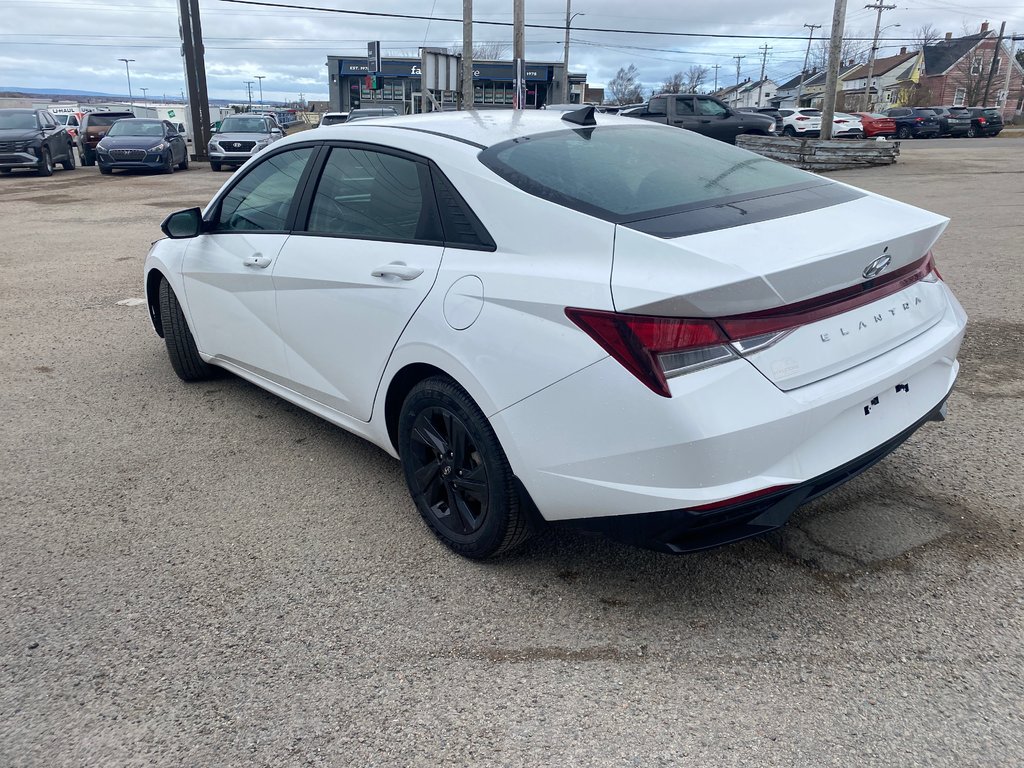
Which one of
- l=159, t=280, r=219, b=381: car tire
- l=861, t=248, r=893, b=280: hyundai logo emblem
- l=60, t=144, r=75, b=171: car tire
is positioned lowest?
l=60, t=144, r=75, b=171: car tire

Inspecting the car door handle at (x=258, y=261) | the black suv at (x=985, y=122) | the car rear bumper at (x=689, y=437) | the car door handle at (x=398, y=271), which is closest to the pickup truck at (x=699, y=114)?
the car door handle at (x=258, y=261)

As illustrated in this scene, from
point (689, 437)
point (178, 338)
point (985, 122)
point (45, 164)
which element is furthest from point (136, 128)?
point (985, 122)

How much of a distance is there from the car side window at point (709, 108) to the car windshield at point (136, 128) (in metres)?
14.7

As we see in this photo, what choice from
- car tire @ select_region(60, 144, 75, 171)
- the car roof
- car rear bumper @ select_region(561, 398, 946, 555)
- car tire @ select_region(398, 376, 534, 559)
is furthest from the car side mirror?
car tire @ select_region(60, 144, 75, 171)

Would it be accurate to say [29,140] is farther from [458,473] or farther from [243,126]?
[458,473]

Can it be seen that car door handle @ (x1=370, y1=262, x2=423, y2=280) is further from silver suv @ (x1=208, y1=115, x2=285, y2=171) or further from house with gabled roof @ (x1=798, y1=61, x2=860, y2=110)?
house with gabled roof @ (x1=798, y1=61, x2=860, y2=110)

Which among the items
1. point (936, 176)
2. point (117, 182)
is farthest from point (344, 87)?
point (936, 176)

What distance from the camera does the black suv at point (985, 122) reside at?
124ft

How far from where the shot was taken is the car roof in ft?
10.6

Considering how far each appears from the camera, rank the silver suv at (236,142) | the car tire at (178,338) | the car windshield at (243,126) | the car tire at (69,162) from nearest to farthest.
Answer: the car tire at (178,338) → the silver suv at (236,142) → the car windshield at (243,126) → the car tire at (69,162)

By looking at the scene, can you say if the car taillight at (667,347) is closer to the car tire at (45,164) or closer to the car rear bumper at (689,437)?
the car rear bumper at (689,437)

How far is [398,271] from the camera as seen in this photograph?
3039mm

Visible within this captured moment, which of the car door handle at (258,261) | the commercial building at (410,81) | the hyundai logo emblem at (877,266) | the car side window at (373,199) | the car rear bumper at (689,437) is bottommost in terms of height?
the car rear bumper at (689,437)

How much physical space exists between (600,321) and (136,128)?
76.2 feet
